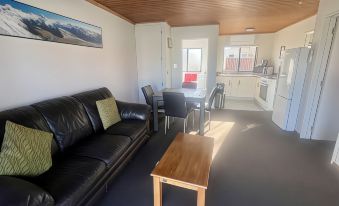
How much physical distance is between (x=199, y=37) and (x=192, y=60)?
8.69 feet

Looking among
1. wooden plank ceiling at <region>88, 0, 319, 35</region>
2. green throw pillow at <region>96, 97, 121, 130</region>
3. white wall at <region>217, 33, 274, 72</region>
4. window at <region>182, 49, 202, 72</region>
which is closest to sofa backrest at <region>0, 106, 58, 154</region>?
green throw pillow at <region>96, 97, 121, 130</region>

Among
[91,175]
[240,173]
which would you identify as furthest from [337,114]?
[91,175]

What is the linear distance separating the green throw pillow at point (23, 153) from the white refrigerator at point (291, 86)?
382cm

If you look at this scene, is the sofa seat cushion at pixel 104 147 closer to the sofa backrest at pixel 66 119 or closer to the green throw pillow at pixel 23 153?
the sofa backrest at pixel 66 119

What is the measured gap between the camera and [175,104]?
118 inches

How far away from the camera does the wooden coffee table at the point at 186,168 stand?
135 centimetres

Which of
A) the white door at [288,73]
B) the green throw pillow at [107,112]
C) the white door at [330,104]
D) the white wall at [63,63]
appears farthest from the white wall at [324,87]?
the white wall at [63,63]

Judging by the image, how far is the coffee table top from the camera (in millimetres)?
1386

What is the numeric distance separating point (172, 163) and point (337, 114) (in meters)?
2.99

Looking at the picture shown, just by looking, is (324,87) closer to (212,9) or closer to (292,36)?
(212,9)

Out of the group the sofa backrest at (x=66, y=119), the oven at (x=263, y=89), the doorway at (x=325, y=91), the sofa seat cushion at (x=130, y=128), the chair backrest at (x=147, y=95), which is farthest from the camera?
the oven at (x=263, y=89)

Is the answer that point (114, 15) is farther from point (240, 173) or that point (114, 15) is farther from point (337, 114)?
point (337, 114)

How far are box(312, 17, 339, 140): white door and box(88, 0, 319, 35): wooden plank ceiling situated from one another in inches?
40.1

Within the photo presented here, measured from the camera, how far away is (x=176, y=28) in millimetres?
4797
